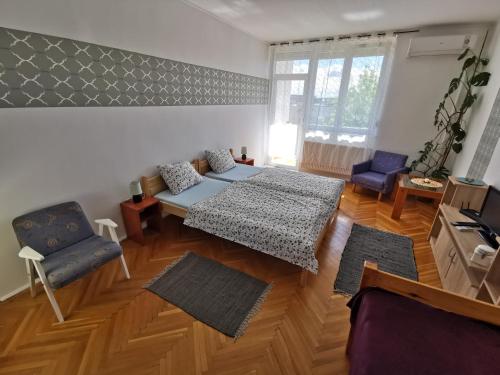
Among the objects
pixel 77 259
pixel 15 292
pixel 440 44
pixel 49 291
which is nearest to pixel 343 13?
pixel 440 44

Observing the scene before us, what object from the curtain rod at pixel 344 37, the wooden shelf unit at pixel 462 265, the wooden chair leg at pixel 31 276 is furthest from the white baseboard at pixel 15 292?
the curtain rod at pixel 344 37

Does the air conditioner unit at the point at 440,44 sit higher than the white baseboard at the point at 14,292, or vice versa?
the air conditioner unit at the point at 440,44

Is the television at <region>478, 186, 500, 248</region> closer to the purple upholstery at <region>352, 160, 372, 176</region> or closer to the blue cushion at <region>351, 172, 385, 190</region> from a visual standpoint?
the blue cushion at <region>351, 172, 385, 190</region>

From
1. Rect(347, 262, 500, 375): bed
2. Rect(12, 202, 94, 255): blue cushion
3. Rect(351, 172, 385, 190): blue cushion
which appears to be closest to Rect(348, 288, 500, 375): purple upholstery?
Rect(347, 262, 500, 375): bed

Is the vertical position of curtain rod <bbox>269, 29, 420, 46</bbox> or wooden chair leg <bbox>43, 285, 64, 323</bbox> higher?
curtain rod <bbox>269, 29, 420, 46</bbox>

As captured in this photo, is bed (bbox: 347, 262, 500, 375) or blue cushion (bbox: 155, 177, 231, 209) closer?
bed (bbox: 347, 262, 500, 375)

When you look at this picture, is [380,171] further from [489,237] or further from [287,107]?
[489,237]

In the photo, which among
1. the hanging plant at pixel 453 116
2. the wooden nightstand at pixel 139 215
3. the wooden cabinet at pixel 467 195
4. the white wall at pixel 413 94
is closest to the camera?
the wooden cabinet at pixel 467 195

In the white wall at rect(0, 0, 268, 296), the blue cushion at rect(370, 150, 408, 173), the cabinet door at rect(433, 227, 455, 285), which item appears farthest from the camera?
the blue cushion at rect(370, 150, 408, 173)

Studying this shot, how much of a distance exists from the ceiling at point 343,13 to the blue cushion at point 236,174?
7.43ft

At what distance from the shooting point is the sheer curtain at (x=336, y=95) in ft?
14.0

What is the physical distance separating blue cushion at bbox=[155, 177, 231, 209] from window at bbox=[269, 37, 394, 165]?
2799 mm

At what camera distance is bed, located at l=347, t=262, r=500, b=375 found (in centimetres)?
104

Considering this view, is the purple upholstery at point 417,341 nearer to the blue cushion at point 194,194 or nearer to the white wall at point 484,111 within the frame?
the blue cushion at point 194,194
